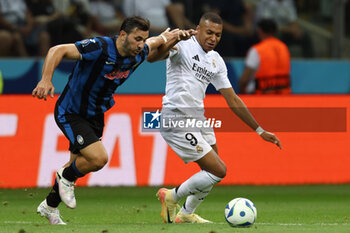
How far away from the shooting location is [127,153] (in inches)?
442

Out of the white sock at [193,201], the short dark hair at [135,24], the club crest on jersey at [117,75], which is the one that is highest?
the short dark hair at [135,24]

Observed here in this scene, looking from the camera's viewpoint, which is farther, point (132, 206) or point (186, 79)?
point (132, 206)

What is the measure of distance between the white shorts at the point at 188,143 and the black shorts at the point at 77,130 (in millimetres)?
794

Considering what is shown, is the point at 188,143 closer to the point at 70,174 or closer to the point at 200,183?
the point at 200,183

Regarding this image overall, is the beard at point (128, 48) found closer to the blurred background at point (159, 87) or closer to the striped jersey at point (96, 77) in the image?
the striped jersey at point (96, 77)

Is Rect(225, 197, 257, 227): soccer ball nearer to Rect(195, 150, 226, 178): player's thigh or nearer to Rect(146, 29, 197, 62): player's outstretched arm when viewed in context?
Rect(195, 150, 226, 178): player's thigh

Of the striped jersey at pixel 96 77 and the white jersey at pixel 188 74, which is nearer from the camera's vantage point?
the striped jersey at pixel 96 77

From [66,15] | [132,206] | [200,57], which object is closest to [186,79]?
[200,57]

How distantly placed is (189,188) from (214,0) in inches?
265

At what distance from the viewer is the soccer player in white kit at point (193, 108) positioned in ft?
25.5

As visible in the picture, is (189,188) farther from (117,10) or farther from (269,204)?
(117,10)

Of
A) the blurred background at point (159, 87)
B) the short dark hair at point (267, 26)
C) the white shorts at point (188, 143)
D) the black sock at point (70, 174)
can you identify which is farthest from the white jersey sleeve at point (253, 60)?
the black sock at point (70, 174)

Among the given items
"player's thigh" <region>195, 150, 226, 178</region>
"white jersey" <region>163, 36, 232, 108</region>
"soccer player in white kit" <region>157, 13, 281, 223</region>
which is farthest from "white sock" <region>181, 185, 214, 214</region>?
"white jersey" <region>163, 36, 232, 108</region>

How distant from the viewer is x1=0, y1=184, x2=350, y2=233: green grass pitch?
7090 mm
